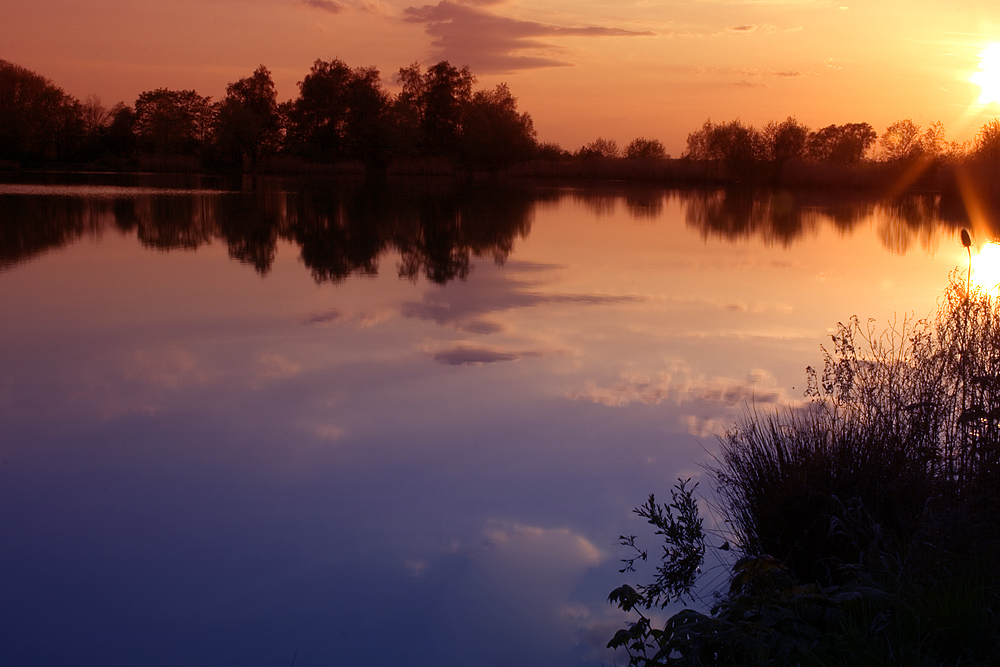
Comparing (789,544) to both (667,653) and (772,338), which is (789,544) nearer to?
(667,653)

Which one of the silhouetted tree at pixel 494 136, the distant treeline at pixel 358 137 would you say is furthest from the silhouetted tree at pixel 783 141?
the silhouetted tree at pixel 494 136

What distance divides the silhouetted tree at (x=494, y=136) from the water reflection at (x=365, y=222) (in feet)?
87.2

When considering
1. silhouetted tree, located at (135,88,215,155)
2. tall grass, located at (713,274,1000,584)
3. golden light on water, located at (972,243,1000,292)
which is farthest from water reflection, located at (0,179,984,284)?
silhouetted tree, located at (135,88,215,155)

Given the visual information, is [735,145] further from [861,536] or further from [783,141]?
[861,536]

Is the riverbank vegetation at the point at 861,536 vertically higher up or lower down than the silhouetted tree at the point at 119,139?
lower down

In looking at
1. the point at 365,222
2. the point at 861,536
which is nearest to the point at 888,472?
the point at 861,536

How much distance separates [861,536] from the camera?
3951mm

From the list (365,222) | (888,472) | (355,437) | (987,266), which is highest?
(365,222)

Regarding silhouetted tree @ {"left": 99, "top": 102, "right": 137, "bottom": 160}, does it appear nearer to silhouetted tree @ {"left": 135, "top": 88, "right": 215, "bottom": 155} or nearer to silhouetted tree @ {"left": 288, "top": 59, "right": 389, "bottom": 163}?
silhouetted tree @ {"left": 135, "top": 88, "right": 215, "bottom": 155}

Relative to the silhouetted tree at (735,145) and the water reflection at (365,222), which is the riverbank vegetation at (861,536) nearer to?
the water reflection at (365,222)

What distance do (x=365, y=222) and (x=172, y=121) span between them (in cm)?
4853

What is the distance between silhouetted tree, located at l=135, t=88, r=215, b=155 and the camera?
62.7 metres

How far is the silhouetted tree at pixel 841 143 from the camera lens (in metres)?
73.1

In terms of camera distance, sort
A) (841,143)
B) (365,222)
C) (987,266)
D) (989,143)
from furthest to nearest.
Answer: (841,143)
(989,143)
(365,222)
(987,266)
